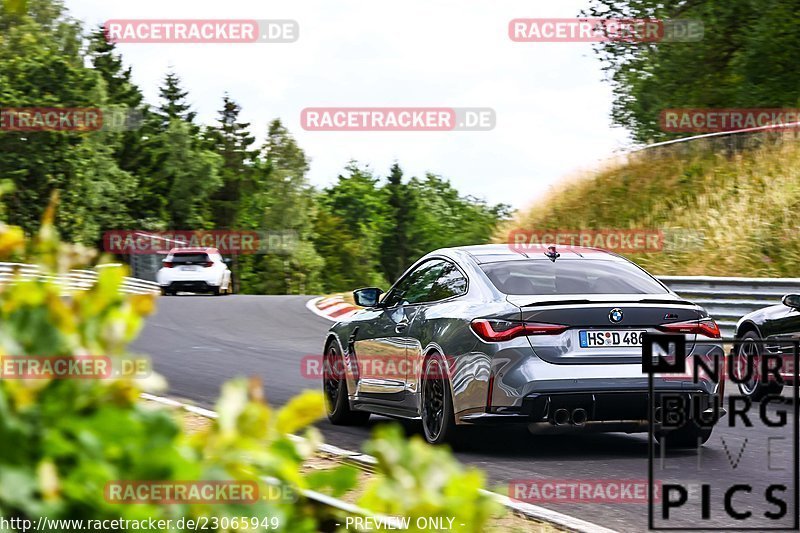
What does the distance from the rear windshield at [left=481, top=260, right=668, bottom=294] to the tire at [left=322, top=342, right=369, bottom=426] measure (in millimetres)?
2272

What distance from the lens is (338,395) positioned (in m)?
10.7

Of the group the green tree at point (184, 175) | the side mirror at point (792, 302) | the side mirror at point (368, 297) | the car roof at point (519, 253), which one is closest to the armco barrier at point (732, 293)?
the side mirror at point (792, 302)

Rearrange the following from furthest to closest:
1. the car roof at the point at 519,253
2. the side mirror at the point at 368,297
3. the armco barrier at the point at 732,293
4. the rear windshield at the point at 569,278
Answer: the armco barrier at the point at 732,293 < the side mirror at the point at 368,297 < the car roof at the point at 519,253 < the rear windshield at the point at 569,278

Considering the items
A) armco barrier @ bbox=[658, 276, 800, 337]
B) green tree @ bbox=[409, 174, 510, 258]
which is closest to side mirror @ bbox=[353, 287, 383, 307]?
armco barrier @ bbox=[658, 276, 800, 337]

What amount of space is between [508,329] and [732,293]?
432 inches

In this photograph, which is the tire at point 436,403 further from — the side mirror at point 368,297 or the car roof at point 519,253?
the side mirror at point 368,297

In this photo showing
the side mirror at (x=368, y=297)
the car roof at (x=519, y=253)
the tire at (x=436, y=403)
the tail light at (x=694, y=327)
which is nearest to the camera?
the tail light at (x=694, y=327)

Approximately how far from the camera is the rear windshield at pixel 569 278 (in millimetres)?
8555

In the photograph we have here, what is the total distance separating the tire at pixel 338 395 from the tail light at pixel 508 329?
2.62 meters

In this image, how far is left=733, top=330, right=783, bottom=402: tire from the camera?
1045 centimetres

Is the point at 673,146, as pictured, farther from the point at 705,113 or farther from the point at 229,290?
the point at 229,290

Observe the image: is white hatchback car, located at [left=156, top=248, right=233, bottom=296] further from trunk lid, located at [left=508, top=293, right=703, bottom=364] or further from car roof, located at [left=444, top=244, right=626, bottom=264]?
trunk lid, located at [left=508, top=293, right=703, bottom=364]

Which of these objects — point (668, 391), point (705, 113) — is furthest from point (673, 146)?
point (668, 391)

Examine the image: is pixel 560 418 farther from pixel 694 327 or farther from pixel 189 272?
pixel 189 272
